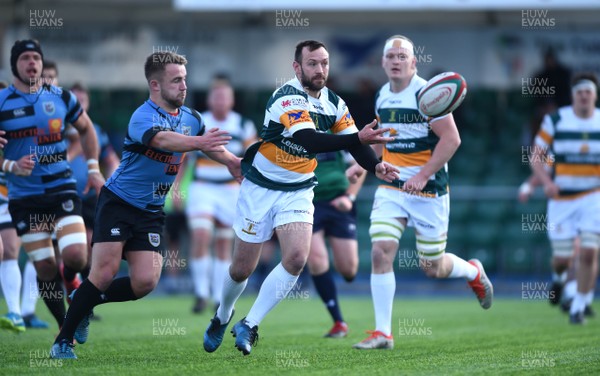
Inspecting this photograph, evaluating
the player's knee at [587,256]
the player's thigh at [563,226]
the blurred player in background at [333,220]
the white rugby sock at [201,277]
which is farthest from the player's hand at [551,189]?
the white rugby sock at [201,277]

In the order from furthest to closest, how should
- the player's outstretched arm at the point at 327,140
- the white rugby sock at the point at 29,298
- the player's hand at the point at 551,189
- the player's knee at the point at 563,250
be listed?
1. the player's knee at the point at 563,250
2. the player's hand at the point at 551,189
3. the white rugby sock at the point at 29,298
4. the player's outstretched arm at the point at 327,140

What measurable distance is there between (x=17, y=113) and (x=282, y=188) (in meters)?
2.59

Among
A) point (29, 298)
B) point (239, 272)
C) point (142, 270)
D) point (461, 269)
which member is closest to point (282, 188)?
point (239, 272)

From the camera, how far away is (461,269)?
9352mm

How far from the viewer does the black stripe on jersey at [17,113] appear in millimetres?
8750

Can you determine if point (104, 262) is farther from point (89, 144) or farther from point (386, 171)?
point (386, 171)

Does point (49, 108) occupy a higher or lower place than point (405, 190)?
higher

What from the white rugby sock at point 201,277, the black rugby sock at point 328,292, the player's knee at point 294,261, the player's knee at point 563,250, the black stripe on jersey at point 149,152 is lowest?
the white rugby sock at point 201,277

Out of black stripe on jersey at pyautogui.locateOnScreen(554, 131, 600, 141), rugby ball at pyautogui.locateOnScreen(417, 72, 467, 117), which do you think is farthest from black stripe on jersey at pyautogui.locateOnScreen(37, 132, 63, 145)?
black stripe on jersey at pyautogui.locateOnScreen(554, 131, 600, 141)

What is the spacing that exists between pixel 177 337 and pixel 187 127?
266 centimetres

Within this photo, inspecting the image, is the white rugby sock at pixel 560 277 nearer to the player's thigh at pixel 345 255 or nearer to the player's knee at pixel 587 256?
the player's knee at pixel 587 256

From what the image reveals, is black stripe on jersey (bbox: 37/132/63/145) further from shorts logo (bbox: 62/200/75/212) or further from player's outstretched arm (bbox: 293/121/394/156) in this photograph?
player's outstretched arm (bbox: 293/121/394/156)

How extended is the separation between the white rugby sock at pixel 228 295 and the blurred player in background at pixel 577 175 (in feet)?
17.1

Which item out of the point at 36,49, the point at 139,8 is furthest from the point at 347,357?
the point at 139,8
